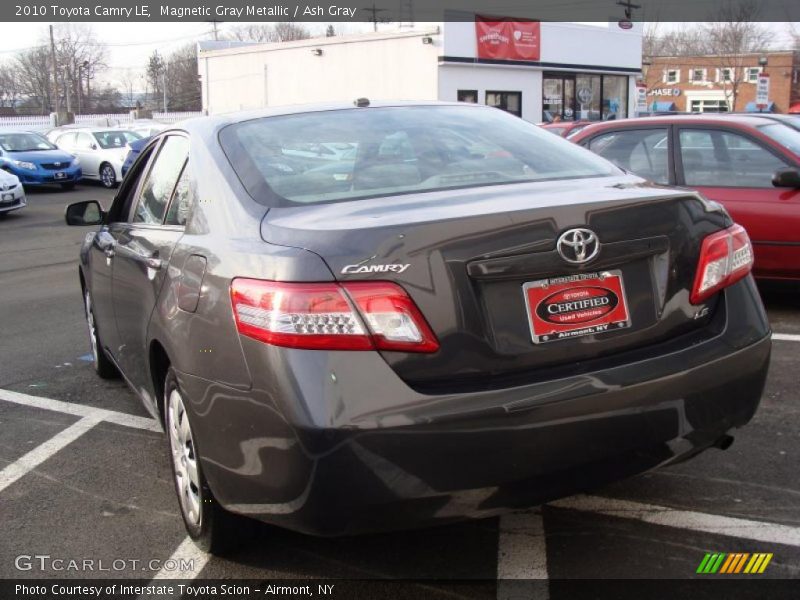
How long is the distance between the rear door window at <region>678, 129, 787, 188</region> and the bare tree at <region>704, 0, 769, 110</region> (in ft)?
145

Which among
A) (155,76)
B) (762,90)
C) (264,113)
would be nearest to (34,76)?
(155,76)

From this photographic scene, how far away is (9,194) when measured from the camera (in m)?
16.1

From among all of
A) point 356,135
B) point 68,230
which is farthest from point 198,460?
point 68,230

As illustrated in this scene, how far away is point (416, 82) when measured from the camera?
31.7 m

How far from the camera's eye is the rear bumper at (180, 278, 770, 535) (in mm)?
2430

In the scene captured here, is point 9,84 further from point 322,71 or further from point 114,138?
point 114,138

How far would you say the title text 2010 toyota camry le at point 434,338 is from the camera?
8.07ft

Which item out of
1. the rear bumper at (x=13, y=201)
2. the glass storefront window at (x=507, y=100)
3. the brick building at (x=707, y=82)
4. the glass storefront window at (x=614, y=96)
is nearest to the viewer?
the rear bumper at (x=13, y=201)

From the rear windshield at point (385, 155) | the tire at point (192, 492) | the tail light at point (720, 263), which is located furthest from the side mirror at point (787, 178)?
the tire at point (192, 492)

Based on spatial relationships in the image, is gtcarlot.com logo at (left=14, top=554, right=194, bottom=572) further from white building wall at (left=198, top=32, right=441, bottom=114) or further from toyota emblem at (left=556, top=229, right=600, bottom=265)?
white building wall at (left=198, top=32, right=441, bottom=114)

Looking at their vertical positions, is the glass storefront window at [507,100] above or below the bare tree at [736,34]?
below

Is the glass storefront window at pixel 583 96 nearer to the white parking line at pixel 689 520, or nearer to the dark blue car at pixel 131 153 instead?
the dark blue car at pixel 131 153

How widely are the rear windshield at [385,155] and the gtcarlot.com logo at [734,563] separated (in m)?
1.46

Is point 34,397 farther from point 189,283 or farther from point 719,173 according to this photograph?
point 719,173
